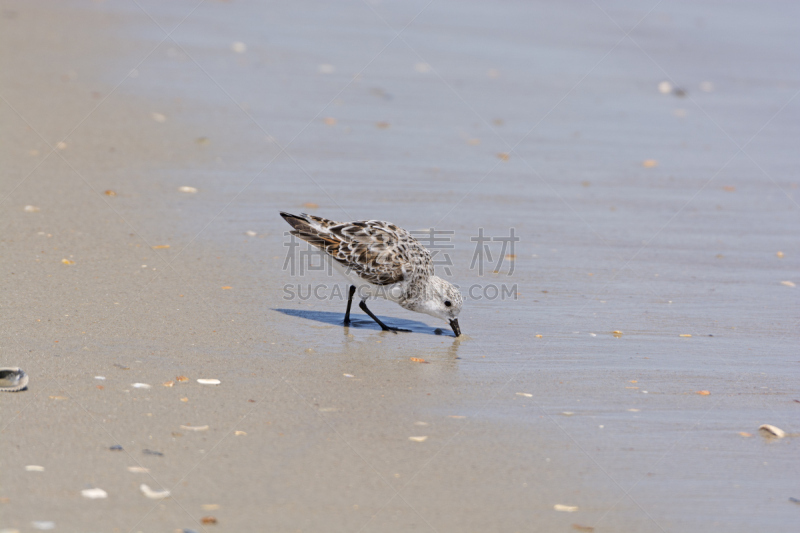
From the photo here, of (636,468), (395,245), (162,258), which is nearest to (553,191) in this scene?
(395,245)

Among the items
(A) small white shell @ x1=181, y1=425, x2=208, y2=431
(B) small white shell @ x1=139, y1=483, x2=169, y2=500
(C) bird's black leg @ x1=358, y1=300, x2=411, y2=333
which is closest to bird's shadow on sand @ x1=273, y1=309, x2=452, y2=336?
(C) bird's black leg @ x1=358, y1=300, x2=411, y2=333

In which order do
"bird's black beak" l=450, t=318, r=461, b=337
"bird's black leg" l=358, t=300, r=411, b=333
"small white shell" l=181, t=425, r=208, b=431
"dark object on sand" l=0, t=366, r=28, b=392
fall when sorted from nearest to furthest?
"small white shell" l=181, t=425, r=208, b=431 → "dark object on sand" l=0, t=366, r=28, b=392 → "bird's black beak" l=450, t=318, r=461, b=337 → "bird's black leg" l=358, t=300, r=411, b=333

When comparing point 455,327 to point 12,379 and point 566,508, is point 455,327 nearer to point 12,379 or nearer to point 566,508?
point 566,508

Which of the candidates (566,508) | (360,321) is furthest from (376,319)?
(566,508)

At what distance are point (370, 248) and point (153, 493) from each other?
2756 millimetres

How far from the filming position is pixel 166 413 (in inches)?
174

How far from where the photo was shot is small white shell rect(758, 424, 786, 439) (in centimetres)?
459

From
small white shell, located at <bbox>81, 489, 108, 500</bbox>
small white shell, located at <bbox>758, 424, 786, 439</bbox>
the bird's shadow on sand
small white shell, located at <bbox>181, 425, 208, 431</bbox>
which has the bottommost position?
small white shell, located at <bbox>81, 489, 108, 500</bbox>

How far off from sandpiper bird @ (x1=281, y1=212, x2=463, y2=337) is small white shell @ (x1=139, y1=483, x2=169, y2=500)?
8.59ft

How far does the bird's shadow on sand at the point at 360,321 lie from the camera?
6250 millimetres

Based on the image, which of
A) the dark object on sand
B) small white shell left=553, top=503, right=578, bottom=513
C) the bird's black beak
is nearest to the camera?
small white shell left=553, top=503, right=578, bottom=513

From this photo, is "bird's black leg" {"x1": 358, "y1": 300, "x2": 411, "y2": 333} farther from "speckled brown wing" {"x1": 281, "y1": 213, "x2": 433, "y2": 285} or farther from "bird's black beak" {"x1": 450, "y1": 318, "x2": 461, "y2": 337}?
"bird's black beak" {"x1": 450, "y1": 318, "x2": 461, "y2": 337}

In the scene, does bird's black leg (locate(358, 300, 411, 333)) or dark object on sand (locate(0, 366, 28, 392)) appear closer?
dark object on sand (locate(0, 366, 28, 392))

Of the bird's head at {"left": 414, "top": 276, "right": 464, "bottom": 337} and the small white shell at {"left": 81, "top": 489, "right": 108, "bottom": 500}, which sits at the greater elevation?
the bird's head at {"left": 414, "top": 276, "right": 464, "bottom": 337}
